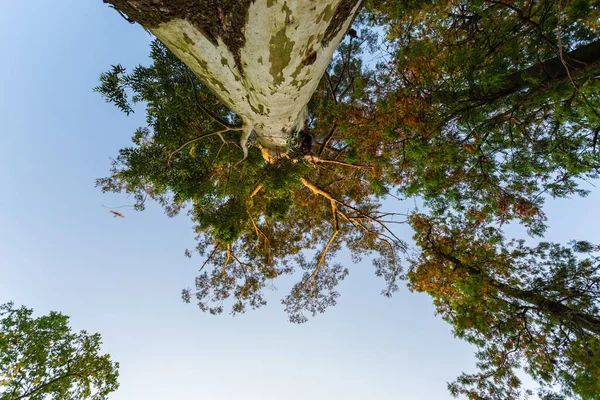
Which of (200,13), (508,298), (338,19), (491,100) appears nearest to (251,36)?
(200,13)

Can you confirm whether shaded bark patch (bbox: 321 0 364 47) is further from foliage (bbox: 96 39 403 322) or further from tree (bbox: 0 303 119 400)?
tree (bbox: 0 303 119 400)

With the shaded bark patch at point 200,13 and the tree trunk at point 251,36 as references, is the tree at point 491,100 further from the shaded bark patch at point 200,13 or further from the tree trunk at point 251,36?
the shaded bark patch at point 200,13

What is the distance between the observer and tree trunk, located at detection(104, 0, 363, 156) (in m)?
1.78

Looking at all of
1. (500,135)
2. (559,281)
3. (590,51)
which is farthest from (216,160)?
(559,281)

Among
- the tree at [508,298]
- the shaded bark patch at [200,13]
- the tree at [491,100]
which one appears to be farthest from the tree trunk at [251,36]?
the tree at [508,298]

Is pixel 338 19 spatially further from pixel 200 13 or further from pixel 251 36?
pixel 200 13

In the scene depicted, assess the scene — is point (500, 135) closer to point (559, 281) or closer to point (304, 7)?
point (559, 281)

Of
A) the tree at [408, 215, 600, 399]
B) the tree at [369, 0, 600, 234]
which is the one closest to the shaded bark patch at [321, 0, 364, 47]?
the tree at [369, 0, 600, 234]

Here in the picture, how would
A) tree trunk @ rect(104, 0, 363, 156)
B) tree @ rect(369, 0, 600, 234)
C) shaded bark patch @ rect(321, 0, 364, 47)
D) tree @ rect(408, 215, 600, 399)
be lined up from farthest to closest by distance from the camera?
1. tree @ rect(408, 215, 600, 399)
2. tree @ rect(369, 0, 600, 234)
3. shaded bark patch @ rect(321, 0, 364, 47)
4. tree trunk @ rect(104, 0, 363, 156)

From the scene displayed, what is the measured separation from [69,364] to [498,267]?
38.1ft

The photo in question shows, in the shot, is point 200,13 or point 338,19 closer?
point 200,13

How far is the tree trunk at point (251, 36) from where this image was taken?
178 cm

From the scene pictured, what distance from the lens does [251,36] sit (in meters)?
1.93

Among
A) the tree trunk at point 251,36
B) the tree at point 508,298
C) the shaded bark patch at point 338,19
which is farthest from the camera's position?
the tree at point 508,298
